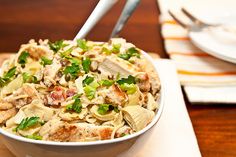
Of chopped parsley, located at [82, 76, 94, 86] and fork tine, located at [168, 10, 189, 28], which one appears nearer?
chopped parsley, located at [82, 76, 94, 86]

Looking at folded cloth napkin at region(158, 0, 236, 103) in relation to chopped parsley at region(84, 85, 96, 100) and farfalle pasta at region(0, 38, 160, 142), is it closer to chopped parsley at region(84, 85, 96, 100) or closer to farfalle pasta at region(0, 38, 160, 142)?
farfalle pasta at region(0, 38, 160, 142)

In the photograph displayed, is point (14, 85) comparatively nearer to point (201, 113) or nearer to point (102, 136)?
point (102, 136)

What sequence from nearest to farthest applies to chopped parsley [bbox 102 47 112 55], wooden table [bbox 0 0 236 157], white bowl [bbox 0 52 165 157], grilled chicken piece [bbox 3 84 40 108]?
white bowl [bbox 0 52 165 157] < grilled chicken piece [bbox 3 84 40 108] < chopped parsley [bbox 102 47 112 55] < wooden table [bbox 0 0 236 157]

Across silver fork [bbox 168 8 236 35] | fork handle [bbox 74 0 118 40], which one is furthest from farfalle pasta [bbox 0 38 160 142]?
silver fork [bbox 168 8 236 35]

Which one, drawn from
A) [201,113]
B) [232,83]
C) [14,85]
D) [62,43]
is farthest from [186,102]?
[14,85]

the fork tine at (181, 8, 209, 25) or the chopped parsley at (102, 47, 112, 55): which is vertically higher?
the chopped parsley at (102, 47, 112, 55)

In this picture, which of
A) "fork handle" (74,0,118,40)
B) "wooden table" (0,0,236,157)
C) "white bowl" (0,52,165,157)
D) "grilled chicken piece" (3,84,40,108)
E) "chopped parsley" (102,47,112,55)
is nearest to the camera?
"white bowl" (0,52,165,157)

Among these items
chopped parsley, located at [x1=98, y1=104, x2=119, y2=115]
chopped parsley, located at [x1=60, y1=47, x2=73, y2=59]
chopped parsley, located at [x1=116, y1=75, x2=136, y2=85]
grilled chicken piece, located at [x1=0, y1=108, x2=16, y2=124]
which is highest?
chopped parsley, located at [x1=60, y1=47, x2=73, y2=59]

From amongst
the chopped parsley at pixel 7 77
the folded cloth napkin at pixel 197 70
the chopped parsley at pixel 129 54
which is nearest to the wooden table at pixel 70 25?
the folded cloth napkin at pixel 197 70

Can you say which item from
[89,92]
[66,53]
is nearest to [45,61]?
[66,53]
